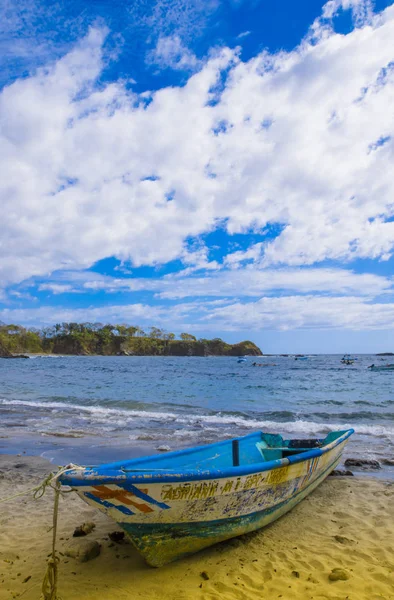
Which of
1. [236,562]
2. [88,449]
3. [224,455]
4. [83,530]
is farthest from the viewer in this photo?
[88,449]

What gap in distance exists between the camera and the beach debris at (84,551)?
4.66 metres

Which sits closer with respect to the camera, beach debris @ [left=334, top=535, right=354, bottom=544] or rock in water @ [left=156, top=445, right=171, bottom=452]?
beach debris @ [left=334, top=535, right=354, bottom=544]

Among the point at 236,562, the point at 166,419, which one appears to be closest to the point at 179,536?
the point at 236,562

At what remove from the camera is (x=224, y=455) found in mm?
6766

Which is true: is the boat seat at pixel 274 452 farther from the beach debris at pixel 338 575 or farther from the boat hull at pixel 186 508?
the beach debris at pixel 338 575

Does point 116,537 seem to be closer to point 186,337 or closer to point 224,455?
point 224,455

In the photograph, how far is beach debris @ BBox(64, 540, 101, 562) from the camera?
4.66 m

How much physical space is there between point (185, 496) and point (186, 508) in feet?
0.59

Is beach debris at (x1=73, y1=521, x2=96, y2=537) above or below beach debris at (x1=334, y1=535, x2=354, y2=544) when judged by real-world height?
above

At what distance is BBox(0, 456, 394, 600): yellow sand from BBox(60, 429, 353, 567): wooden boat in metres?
0.24

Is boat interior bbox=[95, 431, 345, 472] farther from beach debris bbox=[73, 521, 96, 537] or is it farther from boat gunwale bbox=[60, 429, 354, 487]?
beach debris bbox=[73, 521, 96, 537]

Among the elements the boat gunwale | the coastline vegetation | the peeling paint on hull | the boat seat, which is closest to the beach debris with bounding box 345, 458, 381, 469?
the boat seat

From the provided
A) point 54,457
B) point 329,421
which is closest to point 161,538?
point 54,457

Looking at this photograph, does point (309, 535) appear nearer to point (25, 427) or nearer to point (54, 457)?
point (54, 457)
